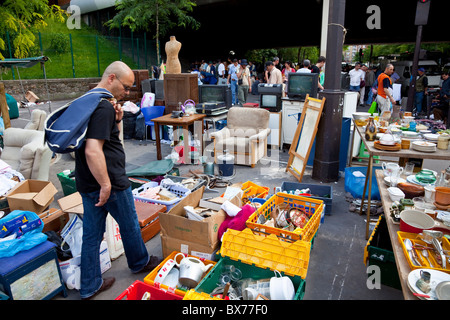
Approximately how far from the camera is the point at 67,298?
284cm

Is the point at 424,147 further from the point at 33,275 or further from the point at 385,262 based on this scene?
the point at 33,275

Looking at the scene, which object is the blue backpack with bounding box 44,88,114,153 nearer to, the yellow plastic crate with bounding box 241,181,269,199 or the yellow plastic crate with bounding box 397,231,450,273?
the yellow plastic crate with bounding box 397,231,450,273

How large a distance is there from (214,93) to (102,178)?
5.75 meters

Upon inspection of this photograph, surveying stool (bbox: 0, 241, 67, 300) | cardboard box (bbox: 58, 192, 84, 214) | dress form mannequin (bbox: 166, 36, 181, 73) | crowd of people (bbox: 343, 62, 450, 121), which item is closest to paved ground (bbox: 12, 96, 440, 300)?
stool (bbox: 0, 241, 67, 300)

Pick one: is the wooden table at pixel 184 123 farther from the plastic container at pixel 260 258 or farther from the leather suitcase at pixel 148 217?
the plastic container at pixel 260 258

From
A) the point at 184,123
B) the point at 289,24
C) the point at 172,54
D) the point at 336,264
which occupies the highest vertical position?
the point at 289,24

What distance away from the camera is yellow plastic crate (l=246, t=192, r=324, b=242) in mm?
2820

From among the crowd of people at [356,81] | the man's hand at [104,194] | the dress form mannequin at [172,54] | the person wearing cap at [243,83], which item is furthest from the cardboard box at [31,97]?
the man's hand at [104,194]

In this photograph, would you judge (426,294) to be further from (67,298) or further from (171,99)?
(171,99)

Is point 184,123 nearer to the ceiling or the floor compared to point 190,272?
nearer to the ceiling

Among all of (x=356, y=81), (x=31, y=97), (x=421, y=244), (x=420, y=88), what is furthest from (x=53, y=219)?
(x=356, y=81)

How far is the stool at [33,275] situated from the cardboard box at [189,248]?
99cm

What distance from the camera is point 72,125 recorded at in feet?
7.54

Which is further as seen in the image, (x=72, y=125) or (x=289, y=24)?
(x=289, y=24)
